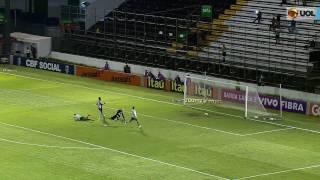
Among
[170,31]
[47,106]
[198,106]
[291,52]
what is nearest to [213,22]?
[170,31]

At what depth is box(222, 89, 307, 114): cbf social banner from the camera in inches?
1599

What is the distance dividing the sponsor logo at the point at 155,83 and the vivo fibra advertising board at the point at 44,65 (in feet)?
27.3

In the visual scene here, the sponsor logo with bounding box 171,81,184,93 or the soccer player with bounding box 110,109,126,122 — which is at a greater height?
the sponsor logo with bounding box 171,81,184,93

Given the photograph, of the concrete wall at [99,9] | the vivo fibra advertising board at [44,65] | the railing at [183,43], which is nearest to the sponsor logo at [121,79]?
the railing at [183,43]

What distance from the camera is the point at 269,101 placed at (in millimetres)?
42781

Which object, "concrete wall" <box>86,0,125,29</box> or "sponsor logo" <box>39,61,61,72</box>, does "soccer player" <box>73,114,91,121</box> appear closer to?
"sponsor logo" <box>39,61,61,72</box>

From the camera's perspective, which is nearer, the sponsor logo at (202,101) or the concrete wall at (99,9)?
the sponsor logo at (202,101)

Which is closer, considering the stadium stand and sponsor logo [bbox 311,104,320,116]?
sponsor logo [bbox 311,104,320,116]

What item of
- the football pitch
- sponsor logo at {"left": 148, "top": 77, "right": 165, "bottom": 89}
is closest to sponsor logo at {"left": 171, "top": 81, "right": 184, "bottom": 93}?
sponsor logo at {"left": 148, "top": 77, "right": 165, "bottom": 89}

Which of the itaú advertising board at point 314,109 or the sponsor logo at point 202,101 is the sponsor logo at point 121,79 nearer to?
the sponsor logo at point 202,101

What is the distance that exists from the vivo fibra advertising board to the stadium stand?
3373mm

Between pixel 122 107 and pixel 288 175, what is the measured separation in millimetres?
16324

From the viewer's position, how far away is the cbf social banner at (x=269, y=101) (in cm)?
4062

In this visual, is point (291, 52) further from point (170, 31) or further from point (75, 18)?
point (75, 18)
